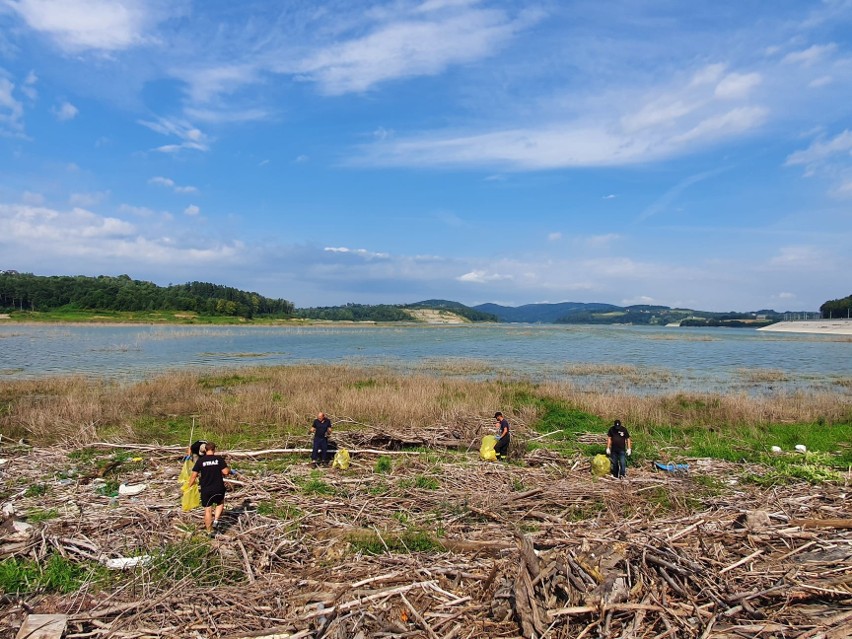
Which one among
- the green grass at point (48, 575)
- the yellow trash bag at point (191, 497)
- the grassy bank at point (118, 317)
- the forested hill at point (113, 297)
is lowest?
the green grass at point (48, 575)

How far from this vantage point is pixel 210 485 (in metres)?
8.24

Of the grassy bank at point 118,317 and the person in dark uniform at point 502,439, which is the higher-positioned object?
the grassy bank at point 118,317

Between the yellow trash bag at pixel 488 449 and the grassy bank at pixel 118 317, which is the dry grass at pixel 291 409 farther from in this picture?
the grassy bank at pixel 118 317

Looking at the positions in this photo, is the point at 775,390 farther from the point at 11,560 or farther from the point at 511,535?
the point at 11,560

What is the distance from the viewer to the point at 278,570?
6828 millimetres

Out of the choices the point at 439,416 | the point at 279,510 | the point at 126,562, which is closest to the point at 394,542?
the point at 279,510

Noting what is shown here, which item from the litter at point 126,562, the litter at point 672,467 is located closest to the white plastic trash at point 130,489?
the litter at point 126,562

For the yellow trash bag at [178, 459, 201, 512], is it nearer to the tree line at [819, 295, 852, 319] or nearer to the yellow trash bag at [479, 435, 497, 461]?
the yellow trash bag at [479, 435, 497, 461]

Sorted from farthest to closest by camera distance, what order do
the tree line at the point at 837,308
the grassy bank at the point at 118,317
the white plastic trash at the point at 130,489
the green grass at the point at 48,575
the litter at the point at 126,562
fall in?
1. the tree line at the point at 837,308
2. the grassy bank at the point at 118,317
3. the white plastic trash at the point at 130,489
4. the litter at the point at 126,562
5. the green grass at the point at 48,575

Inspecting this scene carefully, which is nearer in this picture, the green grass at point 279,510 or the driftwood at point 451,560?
the driftwood at point 451,560

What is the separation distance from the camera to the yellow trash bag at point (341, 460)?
12113 millimetres

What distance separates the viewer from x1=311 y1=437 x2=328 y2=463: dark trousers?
1255 centimetres

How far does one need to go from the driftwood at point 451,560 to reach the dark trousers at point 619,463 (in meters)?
1.11

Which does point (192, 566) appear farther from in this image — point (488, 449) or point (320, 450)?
point (488, 449)
